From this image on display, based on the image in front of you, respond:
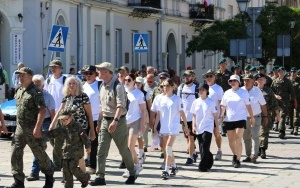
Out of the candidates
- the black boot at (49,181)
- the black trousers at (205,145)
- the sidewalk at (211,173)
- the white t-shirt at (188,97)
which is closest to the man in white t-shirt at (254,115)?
the sidewalk at (211,173)

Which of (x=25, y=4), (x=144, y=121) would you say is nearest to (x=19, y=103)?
(x=144, y=121)

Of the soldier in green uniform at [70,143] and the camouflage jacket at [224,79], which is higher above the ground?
the camouflage jacket at [224,79]

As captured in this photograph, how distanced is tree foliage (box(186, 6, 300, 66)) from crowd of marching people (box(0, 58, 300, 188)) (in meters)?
25.0

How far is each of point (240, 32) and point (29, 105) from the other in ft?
110

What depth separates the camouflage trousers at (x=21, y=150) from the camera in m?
14.4

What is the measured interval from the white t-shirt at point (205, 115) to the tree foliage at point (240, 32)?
90.8 ft

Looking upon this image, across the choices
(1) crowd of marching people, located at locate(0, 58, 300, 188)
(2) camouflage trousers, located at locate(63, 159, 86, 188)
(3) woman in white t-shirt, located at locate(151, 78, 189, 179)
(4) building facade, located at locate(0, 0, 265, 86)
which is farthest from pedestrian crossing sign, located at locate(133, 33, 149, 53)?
(2) camouflage trousers, located at locate(63, 159, 86, 188)

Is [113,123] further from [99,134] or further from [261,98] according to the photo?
[261,98]

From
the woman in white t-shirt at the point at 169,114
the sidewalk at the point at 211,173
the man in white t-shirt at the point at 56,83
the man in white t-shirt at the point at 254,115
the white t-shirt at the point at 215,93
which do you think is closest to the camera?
the sidewalk at the point at 211,173

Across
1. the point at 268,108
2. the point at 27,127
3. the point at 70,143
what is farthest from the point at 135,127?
the point at 268,108

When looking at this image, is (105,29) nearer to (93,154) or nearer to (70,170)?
(93,154)

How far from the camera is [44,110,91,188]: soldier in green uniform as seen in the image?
1364cm

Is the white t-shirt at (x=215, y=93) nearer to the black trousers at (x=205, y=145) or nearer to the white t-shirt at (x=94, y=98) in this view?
the black trousers at (x=205, y=145)

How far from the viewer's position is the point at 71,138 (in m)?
13.7
